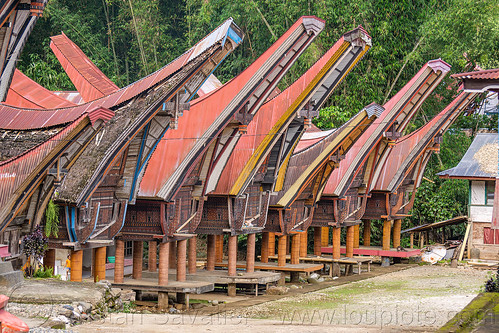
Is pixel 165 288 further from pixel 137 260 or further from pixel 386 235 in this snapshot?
pixel 386 235

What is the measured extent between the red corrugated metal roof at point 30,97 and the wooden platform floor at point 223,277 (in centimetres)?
525

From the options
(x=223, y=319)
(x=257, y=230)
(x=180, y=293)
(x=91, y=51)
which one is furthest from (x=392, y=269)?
(x=91, y=51)

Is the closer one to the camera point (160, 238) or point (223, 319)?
point (223, 319)

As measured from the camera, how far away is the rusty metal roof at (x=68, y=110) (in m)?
17.1

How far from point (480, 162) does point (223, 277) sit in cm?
1336

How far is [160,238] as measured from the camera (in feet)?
64.8

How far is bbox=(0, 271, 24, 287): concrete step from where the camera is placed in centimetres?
1185

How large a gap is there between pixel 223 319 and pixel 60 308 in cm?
364

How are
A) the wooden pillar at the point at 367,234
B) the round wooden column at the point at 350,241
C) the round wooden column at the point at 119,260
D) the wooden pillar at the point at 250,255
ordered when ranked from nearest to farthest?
the round wooden column at the point at 119,260 → the wooden pillar at the point at 250,255 → the round wooden column at the point at 350,241 → the wooden pillar at the point at 367,234

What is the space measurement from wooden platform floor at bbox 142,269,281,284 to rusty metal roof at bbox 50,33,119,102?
16.8ft

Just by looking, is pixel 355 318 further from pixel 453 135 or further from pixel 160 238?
pixel 453 135

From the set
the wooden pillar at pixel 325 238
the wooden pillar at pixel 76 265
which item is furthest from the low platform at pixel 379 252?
the wooden pillar at pixel 76 265

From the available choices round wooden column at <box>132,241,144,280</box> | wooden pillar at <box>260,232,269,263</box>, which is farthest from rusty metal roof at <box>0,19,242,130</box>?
wooden pillar at <box>260,232,269,263</box>

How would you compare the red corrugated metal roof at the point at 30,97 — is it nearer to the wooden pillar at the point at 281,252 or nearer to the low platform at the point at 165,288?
the low platform at the point at 165,288
